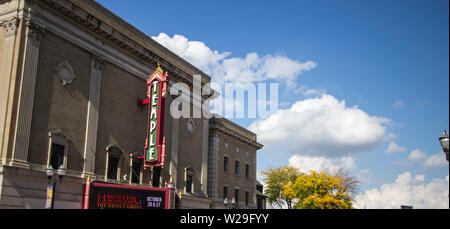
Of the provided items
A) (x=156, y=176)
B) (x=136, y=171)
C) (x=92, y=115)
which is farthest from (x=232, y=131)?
(x=92, y=115)

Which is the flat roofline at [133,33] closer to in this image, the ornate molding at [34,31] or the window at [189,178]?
the ornate molding at [34,31]

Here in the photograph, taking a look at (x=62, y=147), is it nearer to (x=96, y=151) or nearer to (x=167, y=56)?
(x=96, y=151)

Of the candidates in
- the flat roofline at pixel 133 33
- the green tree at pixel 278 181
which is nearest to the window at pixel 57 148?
the flat roofline at pixel 133 33

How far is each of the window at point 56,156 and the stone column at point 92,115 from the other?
1751mm

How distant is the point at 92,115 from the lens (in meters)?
26.2

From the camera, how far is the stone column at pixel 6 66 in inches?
824

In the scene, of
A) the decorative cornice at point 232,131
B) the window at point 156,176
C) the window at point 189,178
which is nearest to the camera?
the window at point 156,176

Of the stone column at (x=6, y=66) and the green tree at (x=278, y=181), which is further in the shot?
the green tree at (x=278, y=181)

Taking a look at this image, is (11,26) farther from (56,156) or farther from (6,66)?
(56,156)

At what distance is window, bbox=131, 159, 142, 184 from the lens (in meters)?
29.7

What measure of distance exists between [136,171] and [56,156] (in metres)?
7.38

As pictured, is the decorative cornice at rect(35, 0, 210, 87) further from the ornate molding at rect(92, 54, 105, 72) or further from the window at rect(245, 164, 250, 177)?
the window at rect(245, 164, 250, 177)

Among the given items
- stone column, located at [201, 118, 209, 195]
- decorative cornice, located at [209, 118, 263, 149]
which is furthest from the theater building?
decorative cornice, located at [209, 118, 263, 149]
